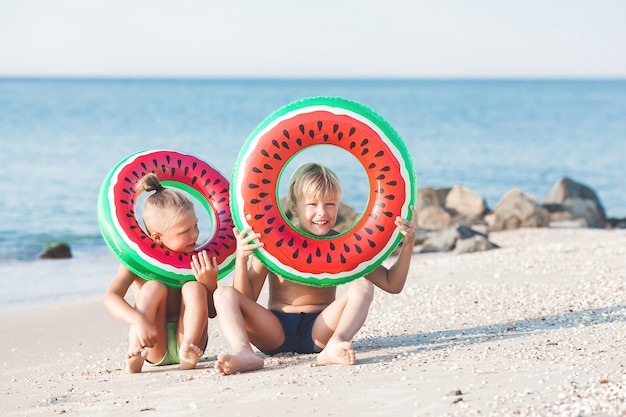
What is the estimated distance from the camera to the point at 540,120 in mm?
46375

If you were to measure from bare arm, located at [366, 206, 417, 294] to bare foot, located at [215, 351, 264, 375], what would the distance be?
0.88 metres

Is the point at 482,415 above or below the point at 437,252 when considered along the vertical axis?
above

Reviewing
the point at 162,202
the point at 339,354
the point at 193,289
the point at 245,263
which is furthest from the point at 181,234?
the point at 339,354

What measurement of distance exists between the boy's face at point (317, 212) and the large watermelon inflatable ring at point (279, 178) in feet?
0.25

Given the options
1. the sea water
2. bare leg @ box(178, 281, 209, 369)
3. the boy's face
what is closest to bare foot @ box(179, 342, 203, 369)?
bare leg @ box(178, 281, 209, 369)

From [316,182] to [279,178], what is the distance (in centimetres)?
21

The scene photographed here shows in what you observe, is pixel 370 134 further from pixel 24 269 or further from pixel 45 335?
pixel 24 269

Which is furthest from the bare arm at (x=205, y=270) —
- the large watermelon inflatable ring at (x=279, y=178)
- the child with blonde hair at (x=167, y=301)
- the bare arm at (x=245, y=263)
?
the large watermelon inflatable ring at (x=279, y=178)

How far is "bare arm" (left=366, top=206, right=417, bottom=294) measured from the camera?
15.8 feet

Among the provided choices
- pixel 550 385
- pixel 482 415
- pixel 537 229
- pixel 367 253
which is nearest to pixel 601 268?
pixel 367 253

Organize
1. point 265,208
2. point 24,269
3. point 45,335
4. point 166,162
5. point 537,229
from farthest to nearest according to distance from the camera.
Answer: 1. point 537,229
2. point 24,269
3. point 45,335
4. point 166,162
5. point 265,208

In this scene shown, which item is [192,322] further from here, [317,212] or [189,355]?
[317,212]

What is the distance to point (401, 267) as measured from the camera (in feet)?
15.9

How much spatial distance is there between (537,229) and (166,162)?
8.44 m
